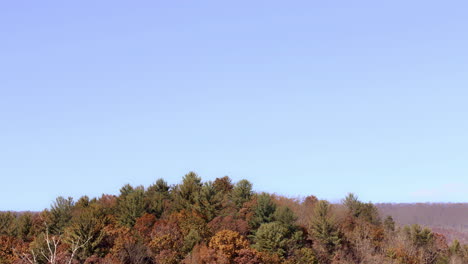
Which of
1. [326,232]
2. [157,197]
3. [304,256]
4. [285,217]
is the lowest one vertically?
[304,256]

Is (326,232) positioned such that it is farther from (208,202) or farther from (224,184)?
(224,184)

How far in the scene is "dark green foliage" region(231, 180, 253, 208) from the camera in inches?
3563

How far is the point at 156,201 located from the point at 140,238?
17.7m

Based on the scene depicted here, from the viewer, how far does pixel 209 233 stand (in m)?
75.8

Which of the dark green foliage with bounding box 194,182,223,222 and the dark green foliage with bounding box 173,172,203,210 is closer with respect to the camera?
the dark green foliage with bounding box 194,182,223,222

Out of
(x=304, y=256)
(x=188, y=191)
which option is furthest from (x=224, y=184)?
(x=304, y=256)

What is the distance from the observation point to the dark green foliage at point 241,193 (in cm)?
9050

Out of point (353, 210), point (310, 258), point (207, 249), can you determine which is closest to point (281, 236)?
point (310, 258)

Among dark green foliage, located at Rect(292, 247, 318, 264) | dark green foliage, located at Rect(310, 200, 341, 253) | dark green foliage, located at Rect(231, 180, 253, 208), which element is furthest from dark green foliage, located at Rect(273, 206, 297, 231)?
dark green foliage, located at Rect(231, 180, 253, 208)

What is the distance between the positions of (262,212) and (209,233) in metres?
9.31

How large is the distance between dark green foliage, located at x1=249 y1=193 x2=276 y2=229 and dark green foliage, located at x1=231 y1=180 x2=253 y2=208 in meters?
7.56

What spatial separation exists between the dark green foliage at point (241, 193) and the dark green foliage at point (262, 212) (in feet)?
24.8

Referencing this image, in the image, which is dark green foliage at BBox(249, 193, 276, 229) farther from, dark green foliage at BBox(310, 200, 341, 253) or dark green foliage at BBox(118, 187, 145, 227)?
dark green foliage at BBox(118, 187, 145, 227)

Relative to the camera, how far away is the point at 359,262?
82.6 metres
